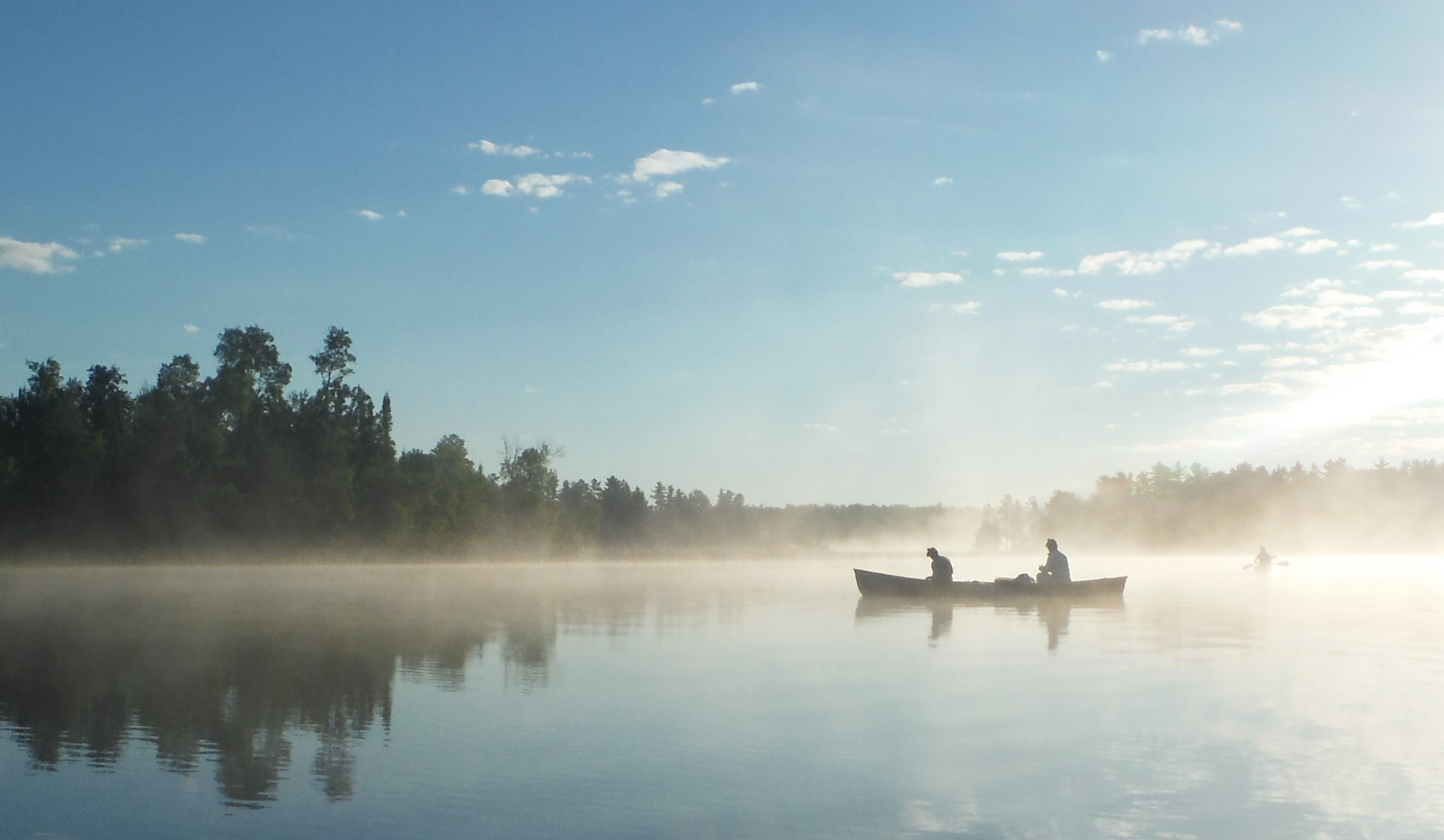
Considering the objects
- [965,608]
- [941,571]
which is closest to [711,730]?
[965,608]

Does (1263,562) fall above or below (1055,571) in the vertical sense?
below

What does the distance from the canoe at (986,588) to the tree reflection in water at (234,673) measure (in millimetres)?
10749

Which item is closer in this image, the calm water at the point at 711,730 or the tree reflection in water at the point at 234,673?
the calm water at the point at 711,730

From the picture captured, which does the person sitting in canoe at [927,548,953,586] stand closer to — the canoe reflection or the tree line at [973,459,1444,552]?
the canoe reflection

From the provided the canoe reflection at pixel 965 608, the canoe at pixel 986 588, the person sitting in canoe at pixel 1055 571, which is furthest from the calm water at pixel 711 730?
the person sitting in canoe at pixel 1055 571

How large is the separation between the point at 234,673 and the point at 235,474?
62.5m

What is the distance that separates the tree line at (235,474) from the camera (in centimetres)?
6362

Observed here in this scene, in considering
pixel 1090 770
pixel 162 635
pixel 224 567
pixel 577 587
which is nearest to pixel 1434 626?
pixel 1090 770

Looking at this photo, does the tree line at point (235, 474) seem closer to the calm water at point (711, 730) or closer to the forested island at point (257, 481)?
the forested island at point (257, 481)

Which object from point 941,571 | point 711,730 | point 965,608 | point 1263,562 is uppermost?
point 941,571

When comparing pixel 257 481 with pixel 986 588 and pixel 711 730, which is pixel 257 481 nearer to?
pixel 986 588

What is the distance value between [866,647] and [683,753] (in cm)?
1017

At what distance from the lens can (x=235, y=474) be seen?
7256 centimetres

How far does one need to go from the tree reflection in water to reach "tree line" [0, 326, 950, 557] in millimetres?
38128
